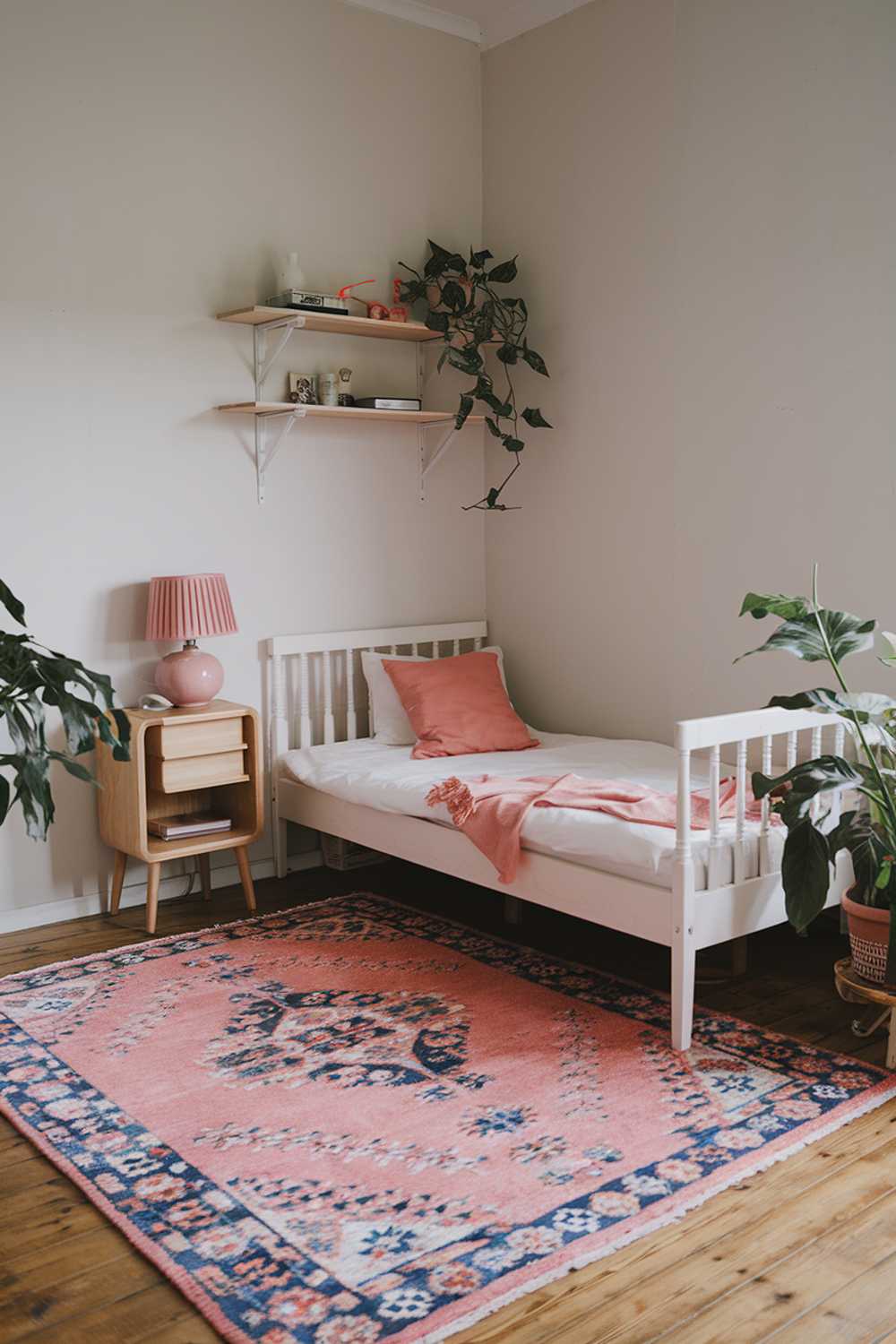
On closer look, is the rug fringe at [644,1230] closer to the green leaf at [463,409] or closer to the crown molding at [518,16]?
the green leaf at [463,409]

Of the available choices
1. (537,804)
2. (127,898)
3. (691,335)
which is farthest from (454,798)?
(691,335)

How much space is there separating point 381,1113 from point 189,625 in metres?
1.73

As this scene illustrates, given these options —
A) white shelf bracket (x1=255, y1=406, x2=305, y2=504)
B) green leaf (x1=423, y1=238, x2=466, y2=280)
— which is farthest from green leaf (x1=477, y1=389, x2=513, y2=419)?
white shelf bracket (x1=255, y1=406, x2=305, y2=504)

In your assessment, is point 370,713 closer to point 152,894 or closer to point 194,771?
point 194,771

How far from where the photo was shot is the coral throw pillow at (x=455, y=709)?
13.5ft

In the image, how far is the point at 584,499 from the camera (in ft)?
14.5

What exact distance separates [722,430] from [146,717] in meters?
2.00

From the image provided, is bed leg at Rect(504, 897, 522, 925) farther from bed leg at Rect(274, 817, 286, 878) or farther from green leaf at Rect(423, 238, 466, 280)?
green leaf at Rect(423, 238, 466, 280)

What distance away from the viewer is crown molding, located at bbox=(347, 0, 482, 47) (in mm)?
4355

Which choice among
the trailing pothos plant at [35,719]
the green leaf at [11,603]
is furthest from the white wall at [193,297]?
the trailing pothos plant at [35,719]

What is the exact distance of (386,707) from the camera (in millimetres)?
4289

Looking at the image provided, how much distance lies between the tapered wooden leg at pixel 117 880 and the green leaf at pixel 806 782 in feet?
6.73

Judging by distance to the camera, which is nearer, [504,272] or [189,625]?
[189,625]

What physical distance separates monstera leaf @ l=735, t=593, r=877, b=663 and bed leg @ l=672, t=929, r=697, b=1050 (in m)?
0.65
